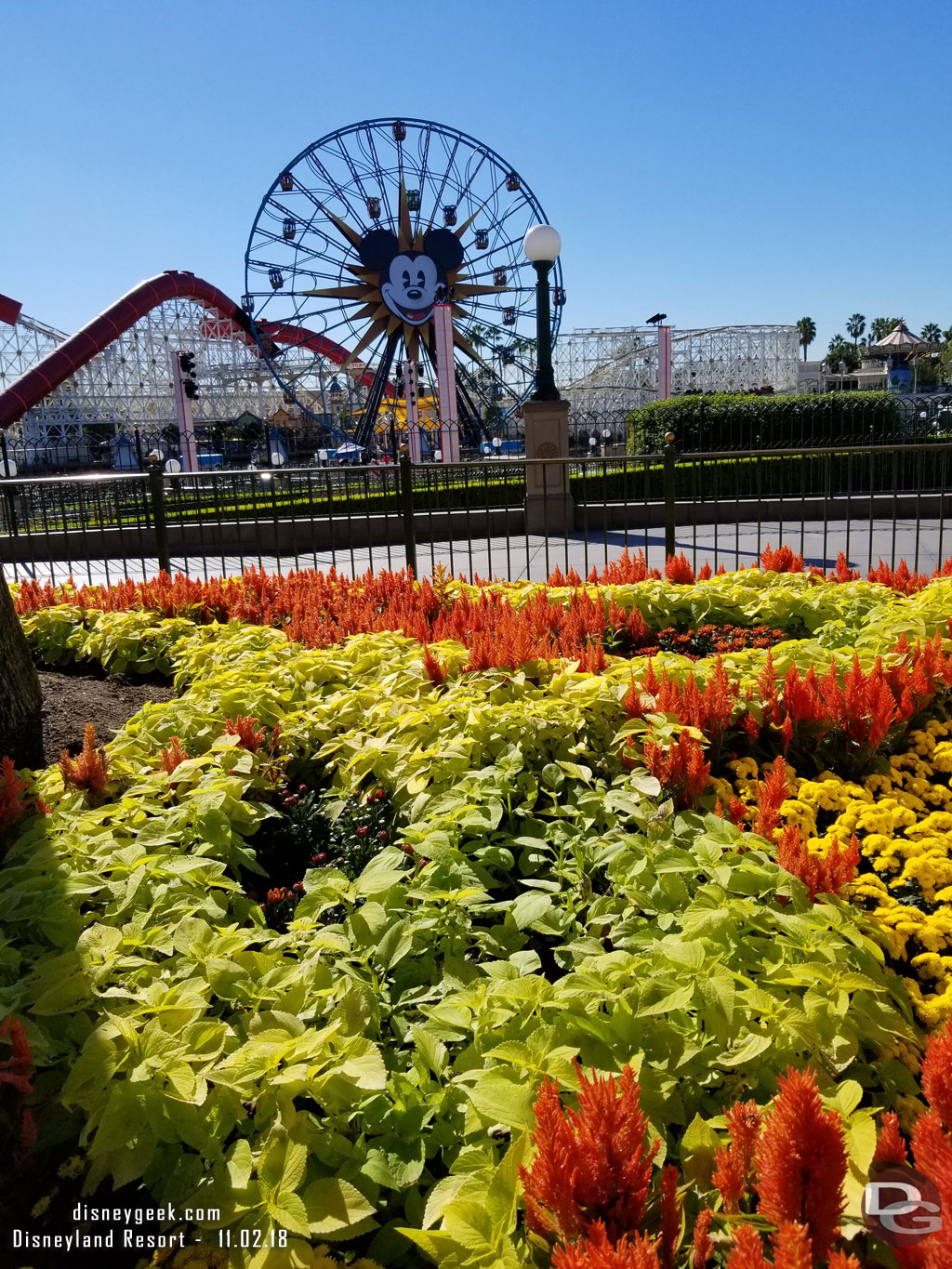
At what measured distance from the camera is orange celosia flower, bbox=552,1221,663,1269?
95 cm

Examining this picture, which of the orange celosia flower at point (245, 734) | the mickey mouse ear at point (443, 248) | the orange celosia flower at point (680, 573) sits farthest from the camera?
the mickey mouse ear at point (443, 248)

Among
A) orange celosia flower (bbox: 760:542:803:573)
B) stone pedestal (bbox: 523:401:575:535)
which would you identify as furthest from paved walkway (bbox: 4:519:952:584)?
orange celosia flower (bbox: 760:542:803:573)

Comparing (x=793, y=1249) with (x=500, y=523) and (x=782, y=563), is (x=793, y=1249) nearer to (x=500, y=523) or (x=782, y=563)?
(x=782, y=563)

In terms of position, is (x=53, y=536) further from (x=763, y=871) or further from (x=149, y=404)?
(x=149, y=404)

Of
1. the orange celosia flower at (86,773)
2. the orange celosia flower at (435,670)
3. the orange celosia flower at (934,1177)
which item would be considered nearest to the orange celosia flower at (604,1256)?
the orange celosia flower at (934,1177)

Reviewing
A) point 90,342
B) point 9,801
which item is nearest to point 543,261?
point 9,801

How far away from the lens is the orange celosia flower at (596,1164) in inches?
43.4

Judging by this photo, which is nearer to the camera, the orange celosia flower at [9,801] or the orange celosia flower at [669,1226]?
the orange celosia flower at [669,1226]

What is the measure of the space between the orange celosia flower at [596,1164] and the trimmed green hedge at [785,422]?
67.1 feet

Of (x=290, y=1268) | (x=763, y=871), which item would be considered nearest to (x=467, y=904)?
(x=763, y=871)

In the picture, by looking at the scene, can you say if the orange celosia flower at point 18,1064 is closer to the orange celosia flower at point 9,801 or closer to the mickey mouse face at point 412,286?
the orange celosia flower at point 9,801

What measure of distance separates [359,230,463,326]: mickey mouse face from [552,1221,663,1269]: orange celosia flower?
3253cm

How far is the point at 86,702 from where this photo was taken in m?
4.46

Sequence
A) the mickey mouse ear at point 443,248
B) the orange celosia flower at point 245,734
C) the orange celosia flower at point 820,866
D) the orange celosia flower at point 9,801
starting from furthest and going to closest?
the mickey mouse ear at point 443,248, the orange celosia flower at point 245,734, the orange celosia flower at point 9,801, the orange celosia flower at point 820,866
